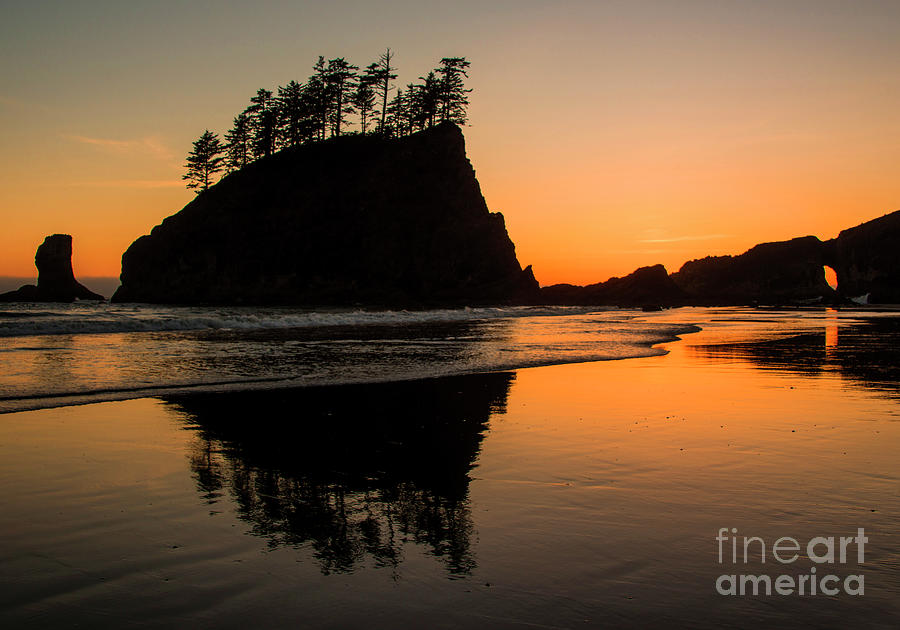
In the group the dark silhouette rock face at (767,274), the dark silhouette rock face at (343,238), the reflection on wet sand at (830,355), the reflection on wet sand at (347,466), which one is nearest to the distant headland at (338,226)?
the dark silhouette rock face at (343,238)

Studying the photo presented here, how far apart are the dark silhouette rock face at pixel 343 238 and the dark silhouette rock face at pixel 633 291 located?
23.0 metres

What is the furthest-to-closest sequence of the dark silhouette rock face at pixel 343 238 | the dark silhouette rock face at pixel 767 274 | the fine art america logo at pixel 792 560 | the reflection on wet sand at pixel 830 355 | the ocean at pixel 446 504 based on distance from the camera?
the dark silhouette rock face at pixel 767 274 → the dark silhouette rock face at pixel 343 238 → the reflection on wet sand at pixel 830 355 → the fine art america logo at pixel 792 560 → the ocean at pixel 446 504

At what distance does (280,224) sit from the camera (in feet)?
246

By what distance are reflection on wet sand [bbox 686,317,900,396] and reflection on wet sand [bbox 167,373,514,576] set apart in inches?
311

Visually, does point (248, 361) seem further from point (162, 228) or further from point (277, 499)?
point (162, 228)

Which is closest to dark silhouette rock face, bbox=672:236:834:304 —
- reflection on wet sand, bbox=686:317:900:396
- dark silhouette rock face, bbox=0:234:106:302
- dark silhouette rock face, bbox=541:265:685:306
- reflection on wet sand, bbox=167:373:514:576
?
dark silhouette rock face, bbox=541:265:685:306

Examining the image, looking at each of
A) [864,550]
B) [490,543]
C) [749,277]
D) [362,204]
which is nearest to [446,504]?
[490,543]

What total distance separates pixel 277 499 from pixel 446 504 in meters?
1.37

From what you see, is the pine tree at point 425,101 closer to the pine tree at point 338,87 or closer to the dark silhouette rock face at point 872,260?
the pine tree at point 338,87

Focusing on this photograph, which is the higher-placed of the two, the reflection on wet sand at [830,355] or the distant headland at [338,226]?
the distant headland at [338,226]

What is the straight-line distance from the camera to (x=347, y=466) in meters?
5.89

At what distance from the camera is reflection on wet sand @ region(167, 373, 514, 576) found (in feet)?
13.2

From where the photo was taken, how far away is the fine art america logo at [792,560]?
3271 millimetres

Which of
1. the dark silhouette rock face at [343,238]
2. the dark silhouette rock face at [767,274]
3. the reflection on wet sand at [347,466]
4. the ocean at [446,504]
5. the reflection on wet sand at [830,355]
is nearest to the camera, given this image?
the ocean at [446,504]
